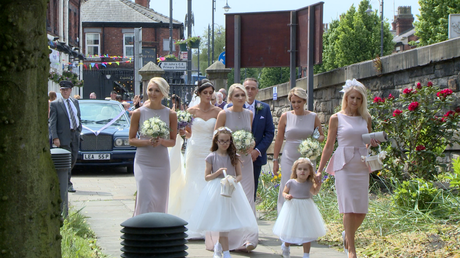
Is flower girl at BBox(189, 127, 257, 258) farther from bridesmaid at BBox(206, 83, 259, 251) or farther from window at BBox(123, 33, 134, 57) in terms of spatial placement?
window at BBox(123, 33, 134, 57)

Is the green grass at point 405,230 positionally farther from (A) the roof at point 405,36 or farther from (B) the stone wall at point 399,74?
(A) the roof at point 405,36

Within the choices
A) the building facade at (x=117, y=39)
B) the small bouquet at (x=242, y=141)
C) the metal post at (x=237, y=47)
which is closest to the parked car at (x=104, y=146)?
the metal post at (x=237, y=47)

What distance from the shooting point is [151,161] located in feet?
22.4

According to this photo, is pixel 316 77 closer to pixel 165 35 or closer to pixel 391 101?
pixel 391 101

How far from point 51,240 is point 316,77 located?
1045 centimetres

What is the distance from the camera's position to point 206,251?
21.5ft

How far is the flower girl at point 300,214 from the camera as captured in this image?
5.99 metres

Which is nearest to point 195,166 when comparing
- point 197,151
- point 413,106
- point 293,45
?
point 197,151

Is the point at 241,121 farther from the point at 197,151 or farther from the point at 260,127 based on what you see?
the point at 197,151

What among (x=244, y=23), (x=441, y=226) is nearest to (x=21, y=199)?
(x=441, y=226)

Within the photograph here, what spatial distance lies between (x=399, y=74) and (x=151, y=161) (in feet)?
16.5

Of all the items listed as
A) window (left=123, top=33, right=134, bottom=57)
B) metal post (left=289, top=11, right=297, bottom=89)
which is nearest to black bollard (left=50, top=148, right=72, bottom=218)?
metal post (left=289, top=11, right=297, bottom=89)

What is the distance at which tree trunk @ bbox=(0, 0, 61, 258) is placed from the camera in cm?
324

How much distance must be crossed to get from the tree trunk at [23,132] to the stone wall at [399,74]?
658 centimetres
